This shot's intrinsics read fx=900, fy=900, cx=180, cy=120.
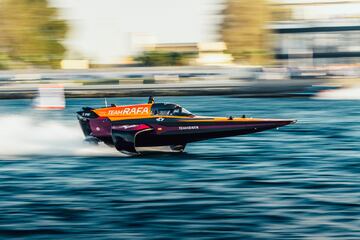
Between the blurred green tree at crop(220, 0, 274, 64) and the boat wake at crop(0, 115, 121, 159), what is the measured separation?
308 ft

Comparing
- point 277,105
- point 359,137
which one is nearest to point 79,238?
point 359,137

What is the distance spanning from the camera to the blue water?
16156 mm

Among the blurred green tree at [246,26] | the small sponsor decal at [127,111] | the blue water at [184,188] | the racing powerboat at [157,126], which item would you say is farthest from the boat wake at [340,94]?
the blurred green tree at [246,26]

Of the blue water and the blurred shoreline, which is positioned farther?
the blurred shoreline

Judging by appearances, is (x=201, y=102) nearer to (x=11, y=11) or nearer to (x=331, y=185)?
(x=331, y=185)

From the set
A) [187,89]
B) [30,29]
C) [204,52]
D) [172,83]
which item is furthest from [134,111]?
[204,52]

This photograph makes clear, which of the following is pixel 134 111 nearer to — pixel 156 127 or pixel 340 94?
pixel 156 127

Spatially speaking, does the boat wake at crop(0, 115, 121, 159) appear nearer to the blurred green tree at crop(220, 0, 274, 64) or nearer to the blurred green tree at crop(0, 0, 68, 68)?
the blurred green tree at crop(0, 0, 68, 68)

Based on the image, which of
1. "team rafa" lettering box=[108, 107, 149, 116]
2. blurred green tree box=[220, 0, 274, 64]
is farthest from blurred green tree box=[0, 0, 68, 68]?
"team rafa" lettering box=[108, 107, 149, 116]

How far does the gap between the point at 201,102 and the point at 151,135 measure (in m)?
35.5

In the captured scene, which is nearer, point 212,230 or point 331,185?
point 212,230

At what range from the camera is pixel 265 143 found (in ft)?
98.8

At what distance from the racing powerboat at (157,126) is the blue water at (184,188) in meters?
0.59

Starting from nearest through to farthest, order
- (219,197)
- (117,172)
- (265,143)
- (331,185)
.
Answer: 1. (219,197)
2. (331,185)
3. (117,172)
4. (265,143)
